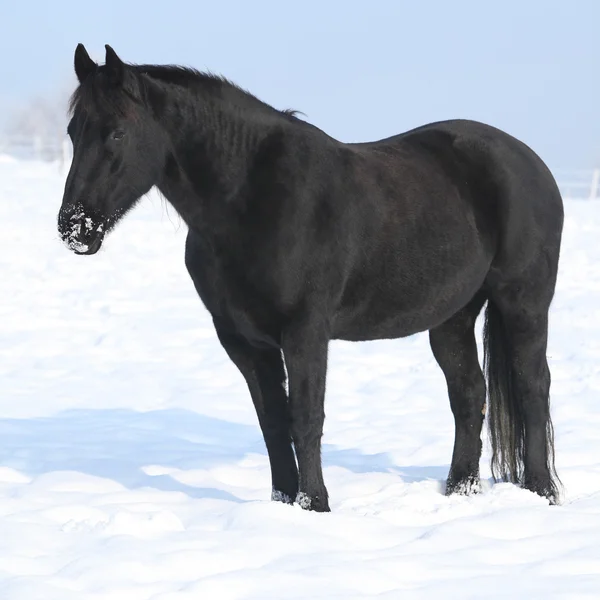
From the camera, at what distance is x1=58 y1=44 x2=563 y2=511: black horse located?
381 centimetres

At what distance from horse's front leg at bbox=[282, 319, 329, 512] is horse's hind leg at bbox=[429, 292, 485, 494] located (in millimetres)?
1183

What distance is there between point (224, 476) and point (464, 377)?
4.61 ft

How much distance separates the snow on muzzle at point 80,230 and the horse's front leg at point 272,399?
2.26ft

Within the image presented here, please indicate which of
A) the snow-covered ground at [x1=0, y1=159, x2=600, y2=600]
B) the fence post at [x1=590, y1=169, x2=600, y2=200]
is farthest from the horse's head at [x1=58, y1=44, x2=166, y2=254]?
the fence post at [x1=590, y1=169, x2=600, y2=200]

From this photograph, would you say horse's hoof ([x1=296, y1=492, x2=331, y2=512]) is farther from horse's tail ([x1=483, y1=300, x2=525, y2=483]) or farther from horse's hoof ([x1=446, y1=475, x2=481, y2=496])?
horse's tail ([x1=483, y1=300, x2=525, y2=483])

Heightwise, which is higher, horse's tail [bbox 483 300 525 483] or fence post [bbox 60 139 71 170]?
fence post [bbox 60 139 71 170]

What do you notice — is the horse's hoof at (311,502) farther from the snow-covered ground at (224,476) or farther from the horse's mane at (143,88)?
the horse's mane at (143,88)

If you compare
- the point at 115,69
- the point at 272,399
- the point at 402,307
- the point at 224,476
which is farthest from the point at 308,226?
the point at 224,476

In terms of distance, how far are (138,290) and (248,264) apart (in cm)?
834

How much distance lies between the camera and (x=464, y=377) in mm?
5035

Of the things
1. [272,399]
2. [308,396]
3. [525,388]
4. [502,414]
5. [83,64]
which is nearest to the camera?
[83,64]

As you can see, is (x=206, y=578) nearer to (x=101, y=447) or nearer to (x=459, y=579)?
(x=459, y=579)

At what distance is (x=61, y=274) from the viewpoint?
41.1ft

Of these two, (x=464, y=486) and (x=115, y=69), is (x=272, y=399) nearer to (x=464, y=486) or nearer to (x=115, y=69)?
(x=464, y=486)
